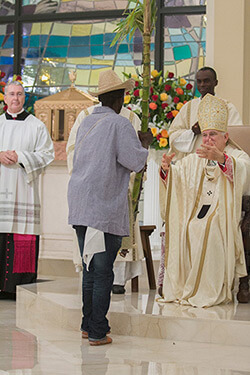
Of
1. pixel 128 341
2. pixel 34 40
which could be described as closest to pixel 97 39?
pixel 34 40

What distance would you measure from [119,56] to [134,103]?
239cm

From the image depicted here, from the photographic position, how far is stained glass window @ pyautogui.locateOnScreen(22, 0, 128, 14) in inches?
430

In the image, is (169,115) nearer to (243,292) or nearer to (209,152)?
(209,152)

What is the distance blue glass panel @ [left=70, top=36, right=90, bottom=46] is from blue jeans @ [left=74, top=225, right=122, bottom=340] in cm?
615

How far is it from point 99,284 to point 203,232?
123 cm

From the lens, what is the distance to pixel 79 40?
11047 mm

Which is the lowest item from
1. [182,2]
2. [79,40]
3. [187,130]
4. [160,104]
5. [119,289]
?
[119,289]

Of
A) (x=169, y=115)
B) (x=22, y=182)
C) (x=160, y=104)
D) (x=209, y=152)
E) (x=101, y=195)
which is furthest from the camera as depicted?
(x=160, y=104)

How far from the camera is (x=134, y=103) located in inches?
339

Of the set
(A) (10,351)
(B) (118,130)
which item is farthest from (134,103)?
(A) (10,351)

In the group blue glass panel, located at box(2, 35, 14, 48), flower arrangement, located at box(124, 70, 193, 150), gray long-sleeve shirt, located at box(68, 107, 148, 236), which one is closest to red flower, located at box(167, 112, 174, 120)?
flower arrangement, located at box(124, 70, 193, 150)

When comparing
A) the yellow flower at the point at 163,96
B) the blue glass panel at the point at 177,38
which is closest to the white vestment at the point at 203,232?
the yellow flower at the point at 163,96

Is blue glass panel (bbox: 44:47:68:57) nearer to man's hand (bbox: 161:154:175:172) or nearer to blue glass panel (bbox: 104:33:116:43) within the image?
blue glass panel (bbox: 104:33:116:43)

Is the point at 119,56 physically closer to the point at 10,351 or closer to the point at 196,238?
the point at 196,238
